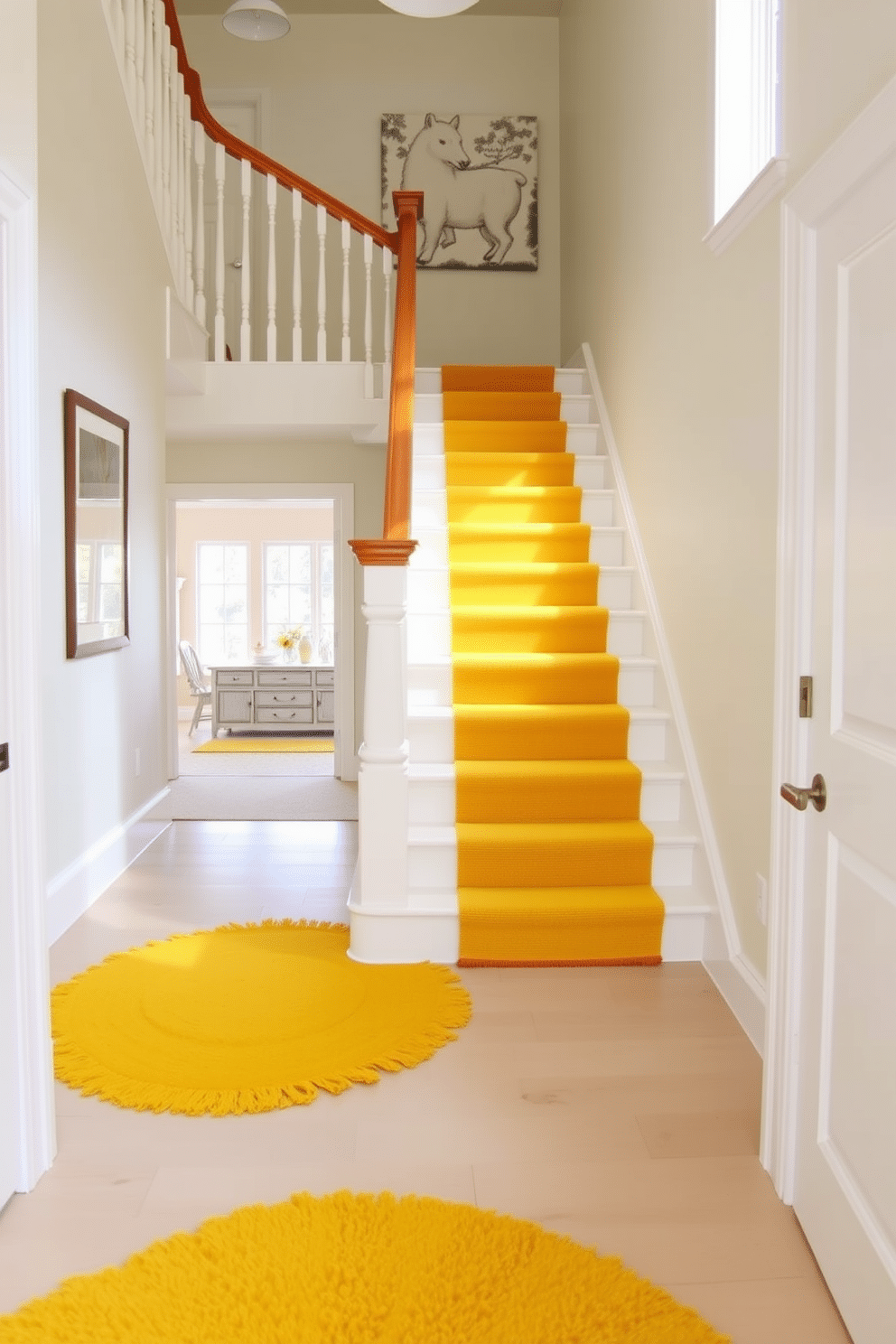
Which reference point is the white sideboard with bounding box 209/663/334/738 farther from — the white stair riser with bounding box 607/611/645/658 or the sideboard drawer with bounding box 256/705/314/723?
the white stair riser with bounding box 607/611/645/658

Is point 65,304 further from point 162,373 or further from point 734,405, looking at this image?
point 734,405

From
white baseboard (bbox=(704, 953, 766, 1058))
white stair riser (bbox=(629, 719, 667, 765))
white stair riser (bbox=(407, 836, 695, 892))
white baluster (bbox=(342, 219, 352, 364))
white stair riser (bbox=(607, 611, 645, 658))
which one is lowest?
white baseboard (bbox=(704, 953, 766, 1058))

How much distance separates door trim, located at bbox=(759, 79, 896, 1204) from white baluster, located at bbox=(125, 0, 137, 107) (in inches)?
136

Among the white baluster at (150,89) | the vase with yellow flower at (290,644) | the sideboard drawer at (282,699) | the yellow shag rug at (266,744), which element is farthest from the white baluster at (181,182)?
the vase with yellow flower at (290,644)

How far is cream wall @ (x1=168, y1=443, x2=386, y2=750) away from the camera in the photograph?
6719 millimetres

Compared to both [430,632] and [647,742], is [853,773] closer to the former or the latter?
[647,742]

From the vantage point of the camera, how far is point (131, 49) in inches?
177

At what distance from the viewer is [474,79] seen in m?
7.13

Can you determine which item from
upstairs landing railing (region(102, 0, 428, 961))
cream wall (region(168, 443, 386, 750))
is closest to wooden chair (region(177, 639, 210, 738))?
cream wall (region(168, 443, 386, 750))

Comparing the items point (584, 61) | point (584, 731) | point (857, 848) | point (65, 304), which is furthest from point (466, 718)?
point (584, 61)

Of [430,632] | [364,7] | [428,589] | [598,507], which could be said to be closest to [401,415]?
[428,589]

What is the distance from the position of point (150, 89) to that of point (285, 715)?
583 cm

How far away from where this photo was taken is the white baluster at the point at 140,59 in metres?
4.55

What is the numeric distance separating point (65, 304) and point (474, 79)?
15.1ft
